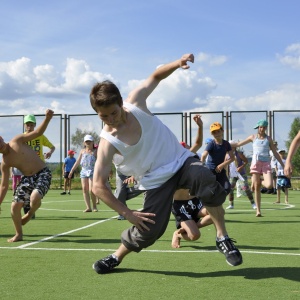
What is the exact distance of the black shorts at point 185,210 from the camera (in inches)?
292

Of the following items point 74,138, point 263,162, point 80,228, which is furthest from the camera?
point 74,138

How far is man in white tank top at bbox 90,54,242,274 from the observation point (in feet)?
16.3

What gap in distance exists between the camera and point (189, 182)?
17.4 ft

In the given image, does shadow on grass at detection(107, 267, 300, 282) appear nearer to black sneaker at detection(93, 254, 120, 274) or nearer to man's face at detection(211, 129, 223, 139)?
black sneaker at detection(93, 254, 120, 274)

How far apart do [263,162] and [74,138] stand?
59.9 ft

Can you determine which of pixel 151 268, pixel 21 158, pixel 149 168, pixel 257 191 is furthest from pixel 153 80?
pixel 257 191

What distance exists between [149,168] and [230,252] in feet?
3.59

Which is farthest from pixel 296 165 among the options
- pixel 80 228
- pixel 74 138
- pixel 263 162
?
pixel 80 228

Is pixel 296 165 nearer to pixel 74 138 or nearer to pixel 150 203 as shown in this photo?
pixel 74 138

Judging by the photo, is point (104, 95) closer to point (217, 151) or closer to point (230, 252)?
point (230, 252)

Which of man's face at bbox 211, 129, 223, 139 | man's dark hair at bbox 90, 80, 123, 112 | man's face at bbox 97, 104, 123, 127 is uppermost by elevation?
man's dark hair at bbox 90, 80, 123, 112

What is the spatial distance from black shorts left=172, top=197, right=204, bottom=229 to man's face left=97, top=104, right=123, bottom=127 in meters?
2.85

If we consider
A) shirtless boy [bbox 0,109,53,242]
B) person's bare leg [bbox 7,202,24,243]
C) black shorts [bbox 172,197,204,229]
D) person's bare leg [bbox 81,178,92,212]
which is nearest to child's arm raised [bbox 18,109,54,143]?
shirtless boy [bbox 0,109,53,242]

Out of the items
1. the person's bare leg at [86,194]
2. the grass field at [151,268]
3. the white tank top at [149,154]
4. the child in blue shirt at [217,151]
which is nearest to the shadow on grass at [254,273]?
the grass field at [151,268]
